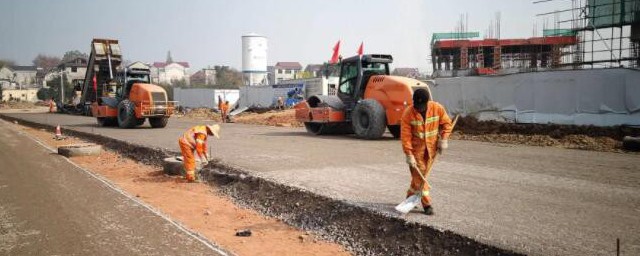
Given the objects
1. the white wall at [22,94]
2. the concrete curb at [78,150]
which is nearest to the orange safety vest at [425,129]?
the concrete curb at [78,150]

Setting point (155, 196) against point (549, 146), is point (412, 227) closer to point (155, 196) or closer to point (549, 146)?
point (155, 196)

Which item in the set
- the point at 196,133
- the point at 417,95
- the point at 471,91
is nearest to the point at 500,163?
the point at 417,95

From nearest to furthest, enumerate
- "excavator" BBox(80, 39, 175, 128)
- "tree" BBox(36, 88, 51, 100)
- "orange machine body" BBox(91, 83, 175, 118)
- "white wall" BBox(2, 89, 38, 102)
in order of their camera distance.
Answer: "orange machine body" BBox(91, 83, 175, 118) < "excavator" BBox(80, 39, 175, 128) < "tree" BBox(36, 88, 51, 100) < "white wall" BBox(2, 89, 38, 102)

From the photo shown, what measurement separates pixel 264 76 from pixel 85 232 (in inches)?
2010

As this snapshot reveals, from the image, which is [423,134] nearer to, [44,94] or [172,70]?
[44,94]

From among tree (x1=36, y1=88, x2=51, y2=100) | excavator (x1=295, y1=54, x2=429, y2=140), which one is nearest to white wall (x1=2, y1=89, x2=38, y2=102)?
tree (x1=36, y1=88, x2=51, y2=100)

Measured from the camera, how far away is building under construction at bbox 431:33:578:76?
35562 mm

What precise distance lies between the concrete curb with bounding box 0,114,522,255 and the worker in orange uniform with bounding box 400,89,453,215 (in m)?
0.57

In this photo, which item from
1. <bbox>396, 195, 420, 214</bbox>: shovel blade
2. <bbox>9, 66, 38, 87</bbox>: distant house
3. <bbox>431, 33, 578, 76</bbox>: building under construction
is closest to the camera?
<bbox>396, 195, 420, 214</bbox>: shovel blade

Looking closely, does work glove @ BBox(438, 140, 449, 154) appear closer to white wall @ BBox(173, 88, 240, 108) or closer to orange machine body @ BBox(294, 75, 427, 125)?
orange machine body @ BBox(294, 75, 427, 125)

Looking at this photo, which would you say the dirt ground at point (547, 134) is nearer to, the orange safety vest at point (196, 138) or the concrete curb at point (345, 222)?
the concrete curb at point (345, 222)

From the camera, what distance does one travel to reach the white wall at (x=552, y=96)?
14.9m

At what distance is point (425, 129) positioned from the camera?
5512 millimetres

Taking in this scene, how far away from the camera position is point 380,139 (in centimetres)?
1497
